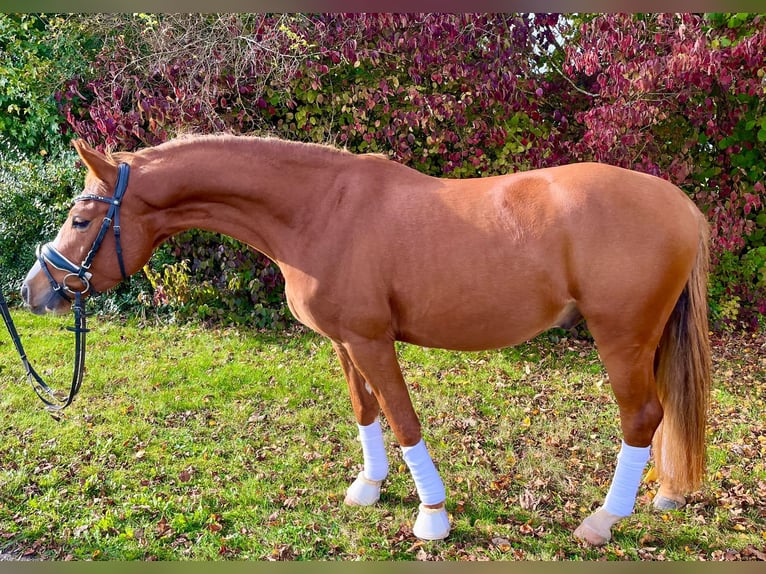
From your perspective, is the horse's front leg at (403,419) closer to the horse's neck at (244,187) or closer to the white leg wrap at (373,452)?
the white leg wrap at (373,452)

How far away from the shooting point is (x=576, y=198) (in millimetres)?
2521

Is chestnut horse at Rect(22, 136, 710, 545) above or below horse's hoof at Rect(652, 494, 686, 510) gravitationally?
above

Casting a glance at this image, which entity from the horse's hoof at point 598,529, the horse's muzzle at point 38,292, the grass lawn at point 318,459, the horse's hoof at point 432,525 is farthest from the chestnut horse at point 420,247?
the grass lawn at point 318,459

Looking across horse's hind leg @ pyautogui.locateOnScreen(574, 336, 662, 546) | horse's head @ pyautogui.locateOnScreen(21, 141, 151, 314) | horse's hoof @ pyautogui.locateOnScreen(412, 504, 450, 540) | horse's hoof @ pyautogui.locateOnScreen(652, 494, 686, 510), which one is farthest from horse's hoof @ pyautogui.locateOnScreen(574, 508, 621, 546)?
horse's head @ pyautogui.locateOnScreen(21, 141, 151, 314)

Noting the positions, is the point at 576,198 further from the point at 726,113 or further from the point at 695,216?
the point at 726,113

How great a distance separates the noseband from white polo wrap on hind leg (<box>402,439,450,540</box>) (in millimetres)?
1869

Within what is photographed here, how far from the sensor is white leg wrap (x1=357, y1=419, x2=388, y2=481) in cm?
325

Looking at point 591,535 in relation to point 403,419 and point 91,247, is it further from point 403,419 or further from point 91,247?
point 91,247

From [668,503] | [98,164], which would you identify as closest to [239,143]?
[98,164]

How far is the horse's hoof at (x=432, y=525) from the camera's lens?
2881mm

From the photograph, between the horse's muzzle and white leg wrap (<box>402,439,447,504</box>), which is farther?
white leg wrap (<box>402,439,447,504</box>)

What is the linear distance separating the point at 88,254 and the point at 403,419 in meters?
A: 1.85

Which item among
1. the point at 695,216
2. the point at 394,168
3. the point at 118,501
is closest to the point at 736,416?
the point at 695,216

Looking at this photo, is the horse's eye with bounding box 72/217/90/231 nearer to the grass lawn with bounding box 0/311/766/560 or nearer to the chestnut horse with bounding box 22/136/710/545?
the chestnut horse with bounding box 22/136/710/545
